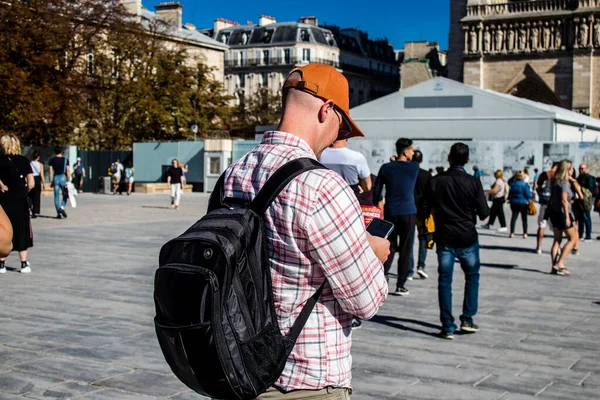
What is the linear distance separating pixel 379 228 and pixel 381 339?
4.65 metres

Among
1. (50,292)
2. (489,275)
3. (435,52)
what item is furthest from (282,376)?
(435,52)

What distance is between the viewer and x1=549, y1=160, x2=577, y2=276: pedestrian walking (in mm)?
12367

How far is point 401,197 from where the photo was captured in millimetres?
10180

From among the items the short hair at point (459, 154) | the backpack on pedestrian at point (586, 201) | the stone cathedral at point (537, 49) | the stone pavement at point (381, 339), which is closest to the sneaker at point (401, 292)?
the stone pavement at point (381, 339)

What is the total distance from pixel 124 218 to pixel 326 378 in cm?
2015

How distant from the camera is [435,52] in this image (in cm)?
9312

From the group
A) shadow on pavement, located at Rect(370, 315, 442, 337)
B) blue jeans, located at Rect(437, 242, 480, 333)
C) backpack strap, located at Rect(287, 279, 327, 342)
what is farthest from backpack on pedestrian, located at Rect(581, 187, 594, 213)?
backpack strap, located at Rect(287, 279, 327, 342)

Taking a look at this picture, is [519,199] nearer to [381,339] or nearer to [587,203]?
[587,203]

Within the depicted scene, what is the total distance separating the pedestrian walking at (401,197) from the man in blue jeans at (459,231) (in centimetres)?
206

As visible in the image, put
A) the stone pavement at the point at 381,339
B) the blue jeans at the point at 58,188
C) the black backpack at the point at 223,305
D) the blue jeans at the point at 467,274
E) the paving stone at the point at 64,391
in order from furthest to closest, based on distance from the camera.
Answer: the blue jeans at the point at 58,188 → the blue jeans at the point at 467,274 → the stone pavement at the point at 381,339 → the paving stone at the point at 64,391 → the black backpack at the point at 223,305

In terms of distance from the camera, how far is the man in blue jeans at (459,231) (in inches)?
311

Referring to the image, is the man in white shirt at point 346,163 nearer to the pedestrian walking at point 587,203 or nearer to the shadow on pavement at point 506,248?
the shadow on pavement at point 506,248

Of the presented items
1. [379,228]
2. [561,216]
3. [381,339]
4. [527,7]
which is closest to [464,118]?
[527,7]

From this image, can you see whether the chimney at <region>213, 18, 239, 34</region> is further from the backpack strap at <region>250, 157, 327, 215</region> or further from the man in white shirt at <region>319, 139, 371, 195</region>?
the backpack strap at <region>250, 157, 327, 215</region>
